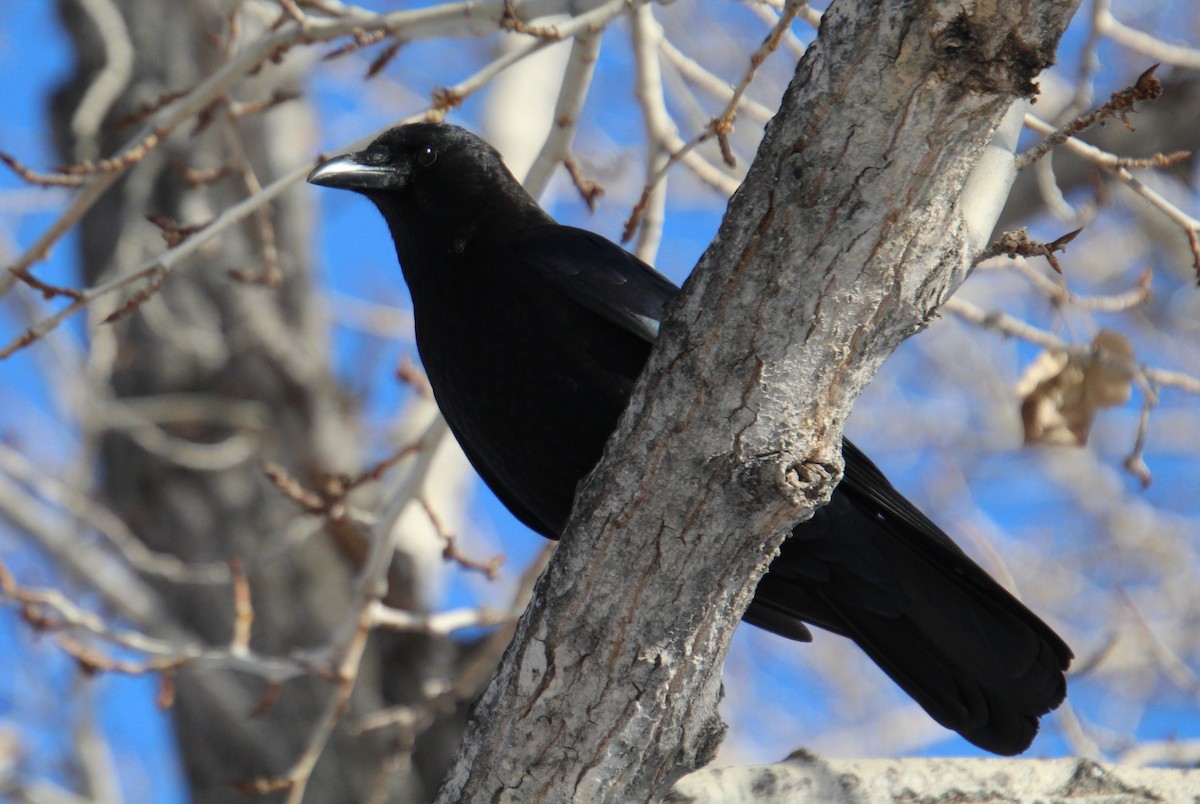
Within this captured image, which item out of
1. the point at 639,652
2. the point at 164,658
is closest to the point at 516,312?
the point at 639,652

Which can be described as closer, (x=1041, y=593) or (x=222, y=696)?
(x=222, y=696)

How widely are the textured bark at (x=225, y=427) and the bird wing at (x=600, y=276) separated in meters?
2.16

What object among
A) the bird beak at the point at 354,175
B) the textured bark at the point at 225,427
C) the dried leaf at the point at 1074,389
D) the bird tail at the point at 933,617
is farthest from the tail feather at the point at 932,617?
the textured bark at the point at 225,427

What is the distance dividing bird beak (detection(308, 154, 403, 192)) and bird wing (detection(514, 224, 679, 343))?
0.50m

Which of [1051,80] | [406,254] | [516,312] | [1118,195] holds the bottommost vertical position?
[516,312]

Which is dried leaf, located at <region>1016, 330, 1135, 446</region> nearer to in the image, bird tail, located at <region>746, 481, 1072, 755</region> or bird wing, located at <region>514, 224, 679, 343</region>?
bird tail, located at <region>746, 481, 1072, 755</region>

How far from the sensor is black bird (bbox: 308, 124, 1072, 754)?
3.32 m

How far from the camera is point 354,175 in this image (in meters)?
3.74

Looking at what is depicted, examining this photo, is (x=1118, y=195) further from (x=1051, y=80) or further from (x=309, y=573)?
(x=309, y=573)

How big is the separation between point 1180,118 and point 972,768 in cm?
326

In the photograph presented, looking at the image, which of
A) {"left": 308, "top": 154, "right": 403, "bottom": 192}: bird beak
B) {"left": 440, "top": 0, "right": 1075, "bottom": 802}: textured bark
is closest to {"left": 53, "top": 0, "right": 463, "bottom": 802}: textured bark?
{"left": 308, "top": 154, "right": 403, "bottom": 192}: bird beak

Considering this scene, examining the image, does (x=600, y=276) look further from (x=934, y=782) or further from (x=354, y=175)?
(x=934, y=782)

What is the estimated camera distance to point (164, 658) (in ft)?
12.8

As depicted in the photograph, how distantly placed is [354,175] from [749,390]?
185 cm
